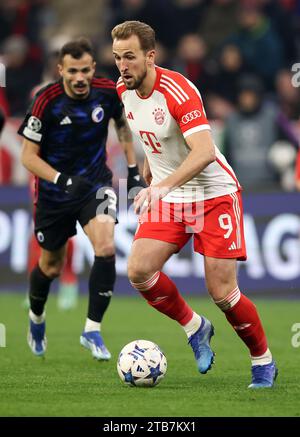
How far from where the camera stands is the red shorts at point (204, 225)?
284 inches

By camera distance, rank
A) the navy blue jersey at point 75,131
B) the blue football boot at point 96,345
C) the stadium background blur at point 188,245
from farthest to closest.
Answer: the navy blue jersey at point 75,131 < the blue football boot at point 96,345 < the stadium background blur at point 188,245

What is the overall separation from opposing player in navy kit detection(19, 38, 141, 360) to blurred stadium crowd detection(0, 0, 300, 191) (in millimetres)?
6044

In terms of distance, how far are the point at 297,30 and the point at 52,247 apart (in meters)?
9.22

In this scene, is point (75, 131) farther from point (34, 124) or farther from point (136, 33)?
point (136, 33)

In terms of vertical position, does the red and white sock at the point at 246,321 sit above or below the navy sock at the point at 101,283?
below

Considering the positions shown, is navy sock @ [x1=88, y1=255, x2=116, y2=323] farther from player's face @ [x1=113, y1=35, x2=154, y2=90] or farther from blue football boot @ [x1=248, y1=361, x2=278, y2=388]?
player's face @ [x1=113, y1=35, x2=154, y2=90]

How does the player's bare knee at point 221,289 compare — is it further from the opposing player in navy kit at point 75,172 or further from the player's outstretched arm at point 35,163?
the player's outstretched arm at point 35,163

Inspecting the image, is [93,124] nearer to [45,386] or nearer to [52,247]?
[52,247]

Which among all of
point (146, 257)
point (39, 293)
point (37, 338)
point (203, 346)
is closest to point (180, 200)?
point (146, 257)

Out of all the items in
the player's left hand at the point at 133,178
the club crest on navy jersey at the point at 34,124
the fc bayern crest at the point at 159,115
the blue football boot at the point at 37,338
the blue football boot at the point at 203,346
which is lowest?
the blue football boot at the point at 203,346

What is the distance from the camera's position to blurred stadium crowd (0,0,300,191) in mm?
15359

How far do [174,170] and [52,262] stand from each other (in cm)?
197

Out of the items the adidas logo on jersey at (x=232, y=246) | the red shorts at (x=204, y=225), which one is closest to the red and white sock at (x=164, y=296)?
the red shorts at (x=204, y=225)

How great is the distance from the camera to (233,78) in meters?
16.6
